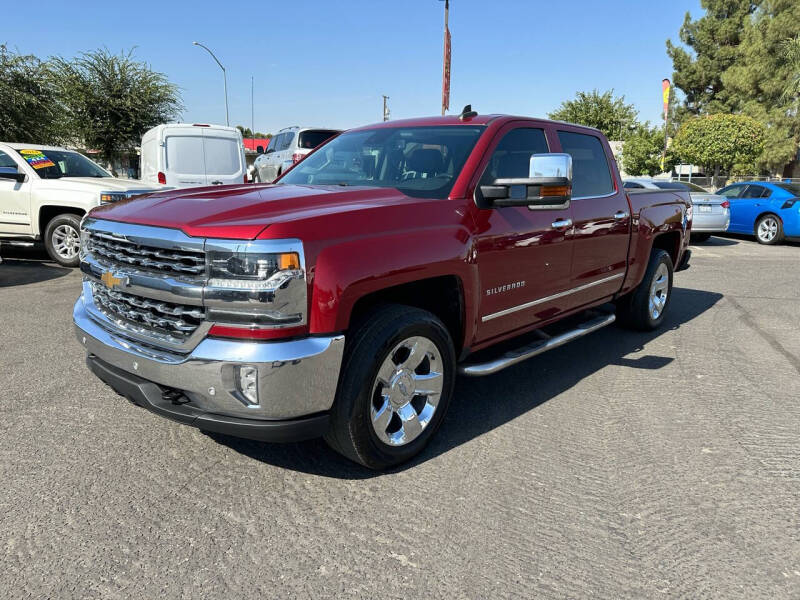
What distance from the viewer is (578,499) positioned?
2906 mm

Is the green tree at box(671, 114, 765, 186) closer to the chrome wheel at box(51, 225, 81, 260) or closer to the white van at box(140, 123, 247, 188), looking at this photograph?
the white van at box(140, 123, 247, 188)

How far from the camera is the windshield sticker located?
9.00 meters

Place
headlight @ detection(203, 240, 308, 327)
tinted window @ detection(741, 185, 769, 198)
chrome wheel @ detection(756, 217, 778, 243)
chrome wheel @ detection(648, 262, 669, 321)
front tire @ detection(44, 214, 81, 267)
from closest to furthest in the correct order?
headlight @ detection(203, 240, 308, 327), chrome wheel @ detection(648, 262, 669, 321), front tire @ detection(44, 214, 81, 267), chrome wheel @ detection(756, 217, 778, 243), tinted window @ detection(741, 185, 769, 198)

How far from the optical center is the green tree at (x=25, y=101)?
17781 mm

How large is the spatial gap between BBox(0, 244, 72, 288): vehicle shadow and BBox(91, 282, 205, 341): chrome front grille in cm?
582

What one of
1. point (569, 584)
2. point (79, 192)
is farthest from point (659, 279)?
point (79, 192)

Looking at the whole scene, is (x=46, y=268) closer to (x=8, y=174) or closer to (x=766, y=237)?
(x=8, y=174)

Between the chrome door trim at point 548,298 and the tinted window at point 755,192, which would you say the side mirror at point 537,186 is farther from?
the tinted window at point 755,192

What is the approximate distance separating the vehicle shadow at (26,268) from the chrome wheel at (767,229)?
1442 centimetres

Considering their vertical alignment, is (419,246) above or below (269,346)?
above

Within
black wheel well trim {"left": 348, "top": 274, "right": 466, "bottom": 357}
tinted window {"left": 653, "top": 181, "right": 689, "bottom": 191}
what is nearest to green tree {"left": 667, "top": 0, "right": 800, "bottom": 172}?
tinted window {"left": 653, "top": 181, "right": 689, "bottom": 191}

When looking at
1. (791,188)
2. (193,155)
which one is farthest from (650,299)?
(791,188)

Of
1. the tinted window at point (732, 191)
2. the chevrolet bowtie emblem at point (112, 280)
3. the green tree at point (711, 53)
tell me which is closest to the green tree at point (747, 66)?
the green tree at point (711, 53)

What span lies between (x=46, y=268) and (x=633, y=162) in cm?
4373
